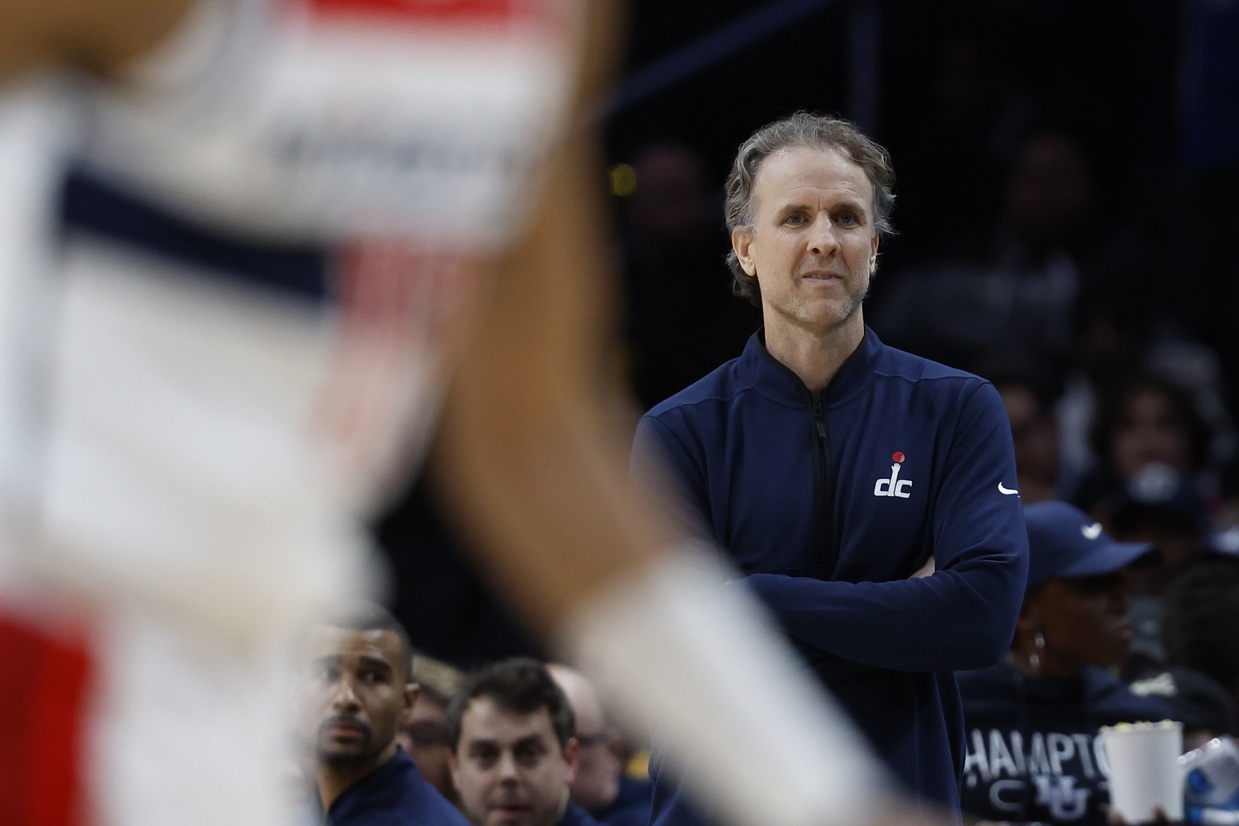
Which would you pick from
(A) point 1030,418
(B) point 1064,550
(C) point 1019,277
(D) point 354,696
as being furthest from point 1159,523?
(D) point 354,696

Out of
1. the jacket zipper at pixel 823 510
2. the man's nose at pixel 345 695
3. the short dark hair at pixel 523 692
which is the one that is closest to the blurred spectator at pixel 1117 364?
the short dark hair at pixel 523 692

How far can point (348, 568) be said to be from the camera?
1.21 metres

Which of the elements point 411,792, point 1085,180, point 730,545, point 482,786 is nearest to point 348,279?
point 730,545

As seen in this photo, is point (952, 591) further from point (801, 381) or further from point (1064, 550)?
point (1064, 550)

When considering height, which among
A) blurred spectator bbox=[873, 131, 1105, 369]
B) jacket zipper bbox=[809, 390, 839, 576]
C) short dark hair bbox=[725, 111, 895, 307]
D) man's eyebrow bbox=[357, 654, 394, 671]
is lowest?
man's eyebrow bbox=[357, 654, 394, 671]

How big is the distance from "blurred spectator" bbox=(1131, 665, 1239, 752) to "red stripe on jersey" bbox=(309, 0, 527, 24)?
13.9ft

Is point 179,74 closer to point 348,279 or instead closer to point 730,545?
point 348,279

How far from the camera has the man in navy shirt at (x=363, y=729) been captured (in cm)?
463

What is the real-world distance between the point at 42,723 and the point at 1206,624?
4980 millimetres

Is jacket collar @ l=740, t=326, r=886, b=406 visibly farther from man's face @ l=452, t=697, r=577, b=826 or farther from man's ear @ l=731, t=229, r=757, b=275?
man's face @ l=452, t=697, r=577, b=826

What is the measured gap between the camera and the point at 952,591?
117 inches

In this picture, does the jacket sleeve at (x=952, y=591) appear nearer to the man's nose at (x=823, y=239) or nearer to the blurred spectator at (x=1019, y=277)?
the man's nose at (x=823, y=239)

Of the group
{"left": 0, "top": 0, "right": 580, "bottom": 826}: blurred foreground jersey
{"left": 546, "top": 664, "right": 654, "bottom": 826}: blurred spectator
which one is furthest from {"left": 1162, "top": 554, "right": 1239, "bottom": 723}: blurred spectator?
{"left": 0, "top": 0, "right": 580, "bottom": 826}: blurred foreground jersey

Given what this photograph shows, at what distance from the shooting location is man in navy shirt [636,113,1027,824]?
9.70 ft
